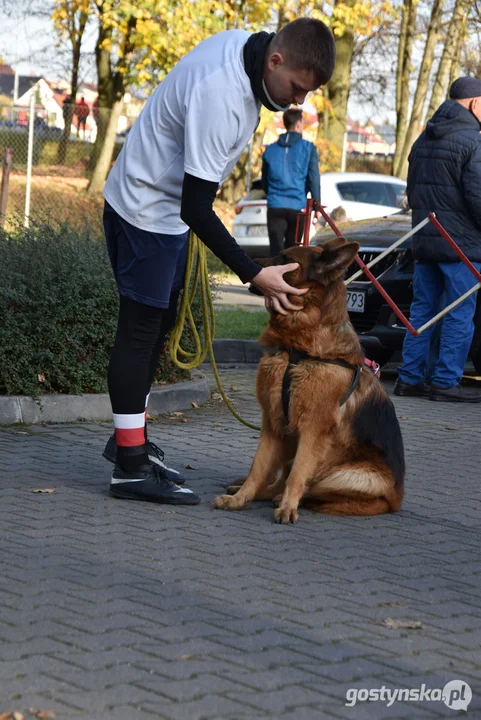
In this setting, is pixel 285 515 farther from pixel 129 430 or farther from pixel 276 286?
pixel 276 286

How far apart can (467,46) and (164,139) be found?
36.0 meters

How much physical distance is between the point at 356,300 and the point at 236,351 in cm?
147

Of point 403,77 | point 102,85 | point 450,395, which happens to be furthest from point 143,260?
point 403,77

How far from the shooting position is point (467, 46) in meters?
38.3

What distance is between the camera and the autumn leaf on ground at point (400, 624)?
368 cm

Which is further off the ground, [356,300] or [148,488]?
[356,300]

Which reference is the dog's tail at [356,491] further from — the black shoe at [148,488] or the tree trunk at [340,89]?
the tree trunk at [340,89]

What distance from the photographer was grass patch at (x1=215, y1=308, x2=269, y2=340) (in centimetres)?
1148

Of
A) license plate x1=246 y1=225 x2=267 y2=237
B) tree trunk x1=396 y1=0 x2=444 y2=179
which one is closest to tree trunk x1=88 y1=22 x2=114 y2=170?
license plate x1=246 y1=225 x2=267 y2=237

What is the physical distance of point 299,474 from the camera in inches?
196

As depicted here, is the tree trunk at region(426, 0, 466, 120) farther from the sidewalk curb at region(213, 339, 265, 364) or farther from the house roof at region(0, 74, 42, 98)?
the sidewalk curb at region(213, 339, 265, 364)

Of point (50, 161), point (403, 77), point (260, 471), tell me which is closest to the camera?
point (260, 471)

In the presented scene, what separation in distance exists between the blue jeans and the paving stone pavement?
305 cm

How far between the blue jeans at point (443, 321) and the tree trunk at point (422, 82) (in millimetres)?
22419
